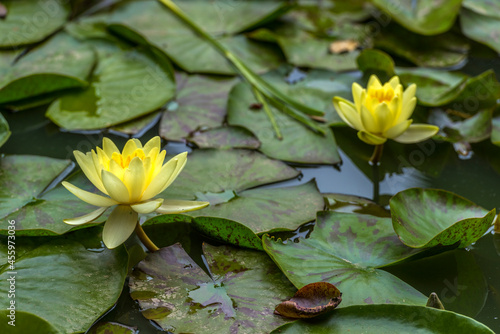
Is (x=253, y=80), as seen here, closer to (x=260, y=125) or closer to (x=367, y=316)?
(x=260, y=125)

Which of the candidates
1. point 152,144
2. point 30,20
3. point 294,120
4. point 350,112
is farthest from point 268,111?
point 30,20

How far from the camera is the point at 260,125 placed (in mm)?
2094

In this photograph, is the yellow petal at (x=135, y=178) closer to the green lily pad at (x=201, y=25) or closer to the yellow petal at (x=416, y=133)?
the yellow petal at (x=416, y=133)

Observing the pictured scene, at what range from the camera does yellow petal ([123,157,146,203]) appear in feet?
4.25

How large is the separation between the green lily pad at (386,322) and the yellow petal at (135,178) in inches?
21.8

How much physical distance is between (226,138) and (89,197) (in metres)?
0.76

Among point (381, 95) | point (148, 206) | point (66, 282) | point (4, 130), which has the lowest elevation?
point (66, 282)

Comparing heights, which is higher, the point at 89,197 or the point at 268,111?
the point at 89,197

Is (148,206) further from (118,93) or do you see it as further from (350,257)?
(118,93)

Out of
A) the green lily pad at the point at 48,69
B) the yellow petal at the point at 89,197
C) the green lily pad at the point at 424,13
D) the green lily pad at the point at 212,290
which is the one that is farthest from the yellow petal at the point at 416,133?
the green lily pad at the point at 48,69

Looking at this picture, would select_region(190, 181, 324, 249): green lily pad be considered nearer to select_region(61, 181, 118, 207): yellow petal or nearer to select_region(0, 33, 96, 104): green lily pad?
select_region(61, 181, 118, 207): yellow petal

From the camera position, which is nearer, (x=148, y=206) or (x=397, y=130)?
(x=148, y=206)

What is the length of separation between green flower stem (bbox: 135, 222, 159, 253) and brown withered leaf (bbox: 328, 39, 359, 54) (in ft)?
5.18

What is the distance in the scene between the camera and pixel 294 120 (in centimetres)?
211
